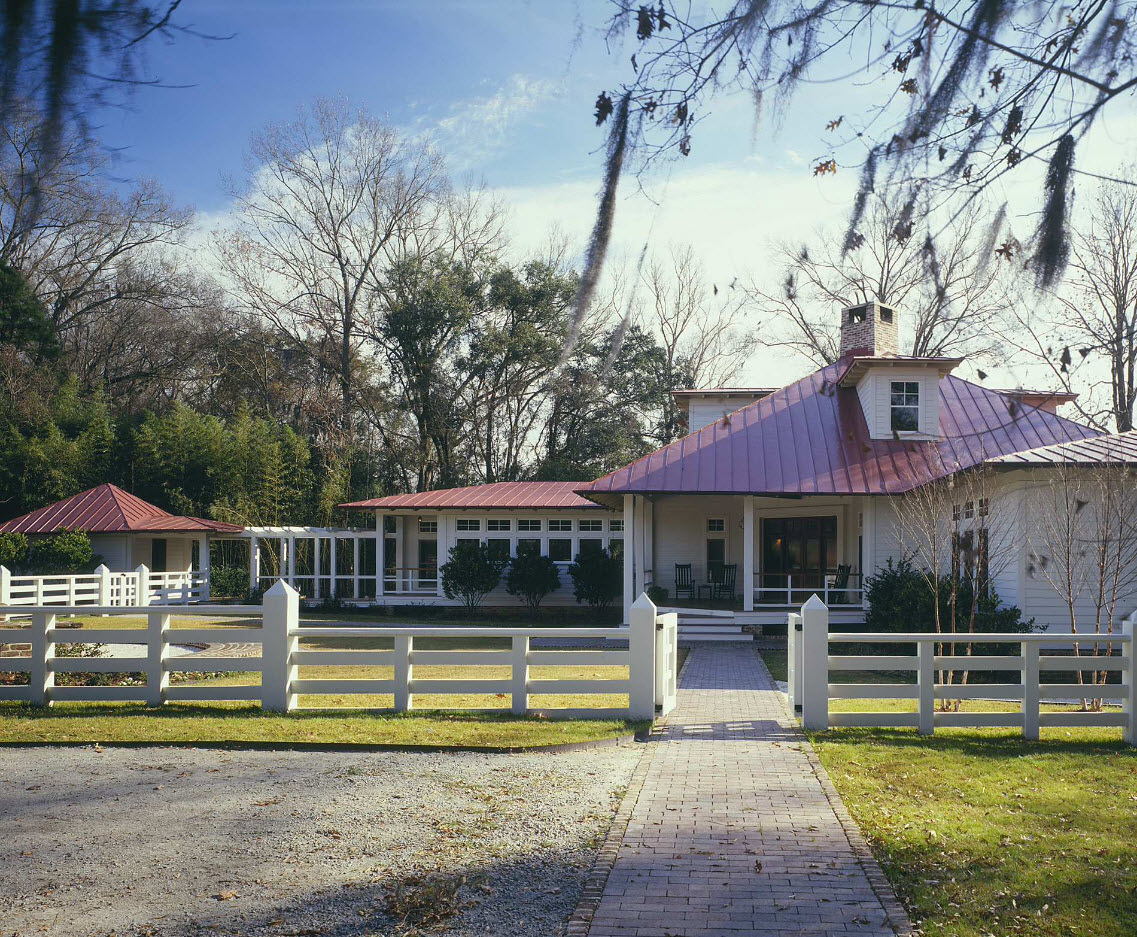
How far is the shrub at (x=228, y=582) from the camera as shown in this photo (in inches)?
1149

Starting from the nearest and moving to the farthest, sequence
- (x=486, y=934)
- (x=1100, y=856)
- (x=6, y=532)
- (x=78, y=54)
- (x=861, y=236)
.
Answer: (x=78, y=54)
(x=861, y=236)
(x=486, y=934)
(x=1100, y=856)
(x=6, y=532)

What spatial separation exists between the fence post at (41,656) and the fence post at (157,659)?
102cm

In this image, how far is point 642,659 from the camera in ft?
30.9

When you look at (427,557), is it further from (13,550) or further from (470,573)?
(13,550)

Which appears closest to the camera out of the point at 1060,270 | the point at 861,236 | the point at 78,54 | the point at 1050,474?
the point at 78,54

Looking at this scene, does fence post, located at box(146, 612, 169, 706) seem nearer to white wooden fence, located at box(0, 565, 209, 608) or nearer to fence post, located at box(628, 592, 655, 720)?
fence post, located at box(628, 592, 655, 720)

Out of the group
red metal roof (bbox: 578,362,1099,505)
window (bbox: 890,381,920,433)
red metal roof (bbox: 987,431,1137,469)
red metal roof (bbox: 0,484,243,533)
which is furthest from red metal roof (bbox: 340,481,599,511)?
red metal roof (bbox: 987,431,1137,469)

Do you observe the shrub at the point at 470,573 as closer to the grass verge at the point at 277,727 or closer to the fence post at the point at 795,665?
the grass verge at the point at 277,727

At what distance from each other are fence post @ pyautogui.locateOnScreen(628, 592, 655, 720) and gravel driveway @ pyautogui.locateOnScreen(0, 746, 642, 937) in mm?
1202

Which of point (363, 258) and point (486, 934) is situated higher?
point (363, 258)

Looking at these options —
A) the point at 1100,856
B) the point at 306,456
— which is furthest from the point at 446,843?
the point at 306,456

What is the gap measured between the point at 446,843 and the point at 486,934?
1425mm

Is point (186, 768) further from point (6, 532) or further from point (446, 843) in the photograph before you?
point (6, 532)

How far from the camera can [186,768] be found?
24.8 feet
